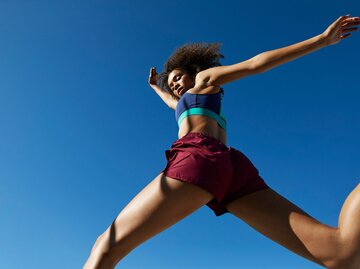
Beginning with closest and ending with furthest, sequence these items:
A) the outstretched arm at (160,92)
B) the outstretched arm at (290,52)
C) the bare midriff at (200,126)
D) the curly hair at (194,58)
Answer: the outstretched arm at (290,52)
the bare midriff at (200,126)
the curly hair at (194,58)
the outstretched arm at (160,92)

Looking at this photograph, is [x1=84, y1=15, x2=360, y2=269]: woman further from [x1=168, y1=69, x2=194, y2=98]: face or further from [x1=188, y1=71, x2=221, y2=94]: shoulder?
[x1=168, y1=69, x2=194, y2=98]: face

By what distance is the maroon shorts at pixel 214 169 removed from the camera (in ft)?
8.91

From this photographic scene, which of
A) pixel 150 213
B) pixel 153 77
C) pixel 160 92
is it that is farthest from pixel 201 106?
pixel 153 77

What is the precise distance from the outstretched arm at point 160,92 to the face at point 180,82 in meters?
0.56

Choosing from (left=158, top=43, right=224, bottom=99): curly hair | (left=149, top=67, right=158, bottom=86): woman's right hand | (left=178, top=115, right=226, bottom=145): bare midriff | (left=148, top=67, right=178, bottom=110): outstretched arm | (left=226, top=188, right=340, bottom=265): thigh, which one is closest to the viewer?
(left=226, top=188, right=340, bottom=265): thigh

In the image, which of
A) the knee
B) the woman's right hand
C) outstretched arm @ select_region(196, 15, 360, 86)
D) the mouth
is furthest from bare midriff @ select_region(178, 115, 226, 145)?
the woman's right hand

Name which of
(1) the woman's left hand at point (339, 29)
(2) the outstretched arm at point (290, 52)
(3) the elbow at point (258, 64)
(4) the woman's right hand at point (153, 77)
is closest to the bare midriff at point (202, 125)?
(2) the outstretched arm at point (290, 52)

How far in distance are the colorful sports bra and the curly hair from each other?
3.24ft

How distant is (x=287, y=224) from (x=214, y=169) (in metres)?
0.68

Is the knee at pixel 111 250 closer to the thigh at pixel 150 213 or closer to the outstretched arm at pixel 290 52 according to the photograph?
the thigh at pixel 150 213

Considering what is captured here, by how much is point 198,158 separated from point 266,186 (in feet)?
2.29

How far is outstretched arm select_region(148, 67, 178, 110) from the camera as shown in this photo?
15.3ft

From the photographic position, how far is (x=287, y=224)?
2830 mm

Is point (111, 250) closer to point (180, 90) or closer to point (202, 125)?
point (202, 125)
